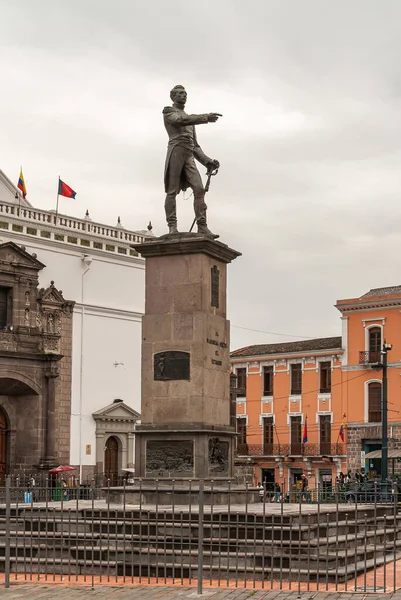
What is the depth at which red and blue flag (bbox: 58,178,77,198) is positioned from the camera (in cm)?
3644

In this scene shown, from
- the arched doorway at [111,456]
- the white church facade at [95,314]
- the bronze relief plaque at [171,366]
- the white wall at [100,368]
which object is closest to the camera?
the bronze relief plaque at [171,366]

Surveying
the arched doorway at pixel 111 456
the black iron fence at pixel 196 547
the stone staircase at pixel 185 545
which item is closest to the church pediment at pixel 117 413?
the arched doorway at pixel 111 456

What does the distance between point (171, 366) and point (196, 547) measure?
4139 mm

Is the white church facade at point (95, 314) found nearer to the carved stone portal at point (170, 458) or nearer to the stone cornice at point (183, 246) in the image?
the stone cornice at point (183, 246)

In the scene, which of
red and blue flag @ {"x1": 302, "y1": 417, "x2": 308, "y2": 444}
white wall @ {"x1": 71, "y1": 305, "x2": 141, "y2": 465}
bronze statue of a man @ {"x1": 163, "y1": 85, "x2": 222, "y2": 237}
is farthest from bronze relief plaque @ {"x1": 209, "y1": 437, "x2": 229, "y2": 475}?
red and blue flag @ {"x1": 302, "y1": 417, "x2": 308, "y2": 444}

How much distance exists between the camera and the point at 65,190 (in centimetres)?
3662

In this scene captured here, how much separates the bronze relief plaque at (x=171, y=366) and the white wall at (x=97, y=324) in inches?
695

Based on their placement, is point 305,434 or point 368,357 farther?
point 368,357

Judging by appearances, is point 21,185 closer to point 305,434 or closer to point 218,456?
point 305,434

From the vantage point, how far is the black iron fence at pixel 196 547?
45.6 feet

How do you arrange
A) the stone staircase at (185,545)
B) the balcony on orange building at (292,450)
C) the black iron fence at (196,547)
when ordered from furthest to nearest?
the balcony on orange building at (292,450) < the stone staircase at (185,545) < the black iron fence at (196,547)

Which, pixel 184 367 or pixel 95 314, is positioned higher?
pixel 95 314

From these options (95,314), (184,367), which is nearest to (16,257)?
(95,314)

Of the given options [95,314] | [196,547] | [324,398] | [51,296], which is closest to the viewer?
[196,547]
